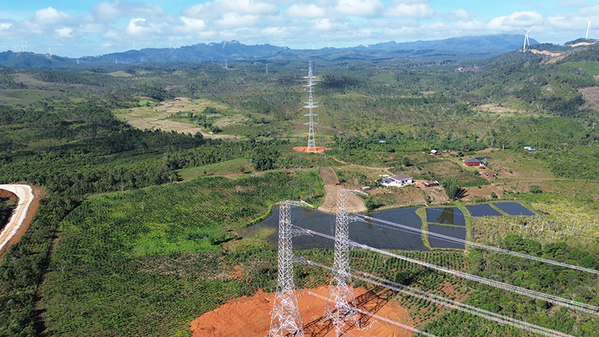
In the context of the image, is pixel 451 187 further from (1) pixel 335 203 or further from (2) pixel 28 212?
(2) pixel 28 212

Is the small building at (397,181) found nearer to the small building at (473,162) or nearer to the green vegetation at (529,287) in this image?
the small building at (473,162)

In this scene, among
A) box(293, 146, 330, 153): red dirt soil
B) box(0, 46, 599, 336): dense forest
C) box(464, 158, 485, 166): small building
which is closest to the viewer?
box(0, 46, 599, 336): dense forest

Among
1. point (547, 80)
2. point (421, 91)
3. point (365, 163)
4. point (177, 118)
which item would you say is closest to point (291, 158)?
point (365, 163)

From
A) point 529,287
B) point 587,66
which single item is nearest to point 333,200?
point 529,287

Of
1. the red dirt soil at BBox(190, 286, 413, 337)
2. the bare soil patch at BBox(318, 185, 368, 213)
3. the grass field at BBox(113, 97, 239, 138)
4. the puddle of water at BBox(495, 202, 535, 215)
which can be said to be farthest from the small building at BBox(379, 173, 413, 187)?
the grass field at BBox(113, 97, 239, 138)

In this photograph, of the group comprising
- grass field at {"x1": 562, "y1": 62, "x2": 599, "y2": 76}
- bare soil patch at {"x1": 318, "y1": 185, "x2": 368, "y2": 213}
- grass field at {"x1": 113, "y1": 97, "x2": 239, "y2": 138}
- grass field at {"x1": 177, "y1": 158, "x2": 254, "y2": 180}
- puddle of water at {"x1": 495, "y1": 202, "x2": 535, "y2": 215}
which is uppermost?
grass field at {"x1": 562, "y1": 62, "x2": 599, "y2": 76}

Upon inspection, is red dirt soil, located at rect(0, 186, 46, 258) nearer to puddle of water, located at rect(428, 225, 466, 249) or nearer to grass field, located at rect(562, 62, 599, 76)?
puddle of water, located at rect(428, 225, 466, 249)

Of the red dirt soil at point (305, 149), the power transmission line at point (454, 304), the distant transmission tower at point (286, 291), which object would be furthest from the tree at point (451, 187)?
the distant transmission tower at point (286, 291)
